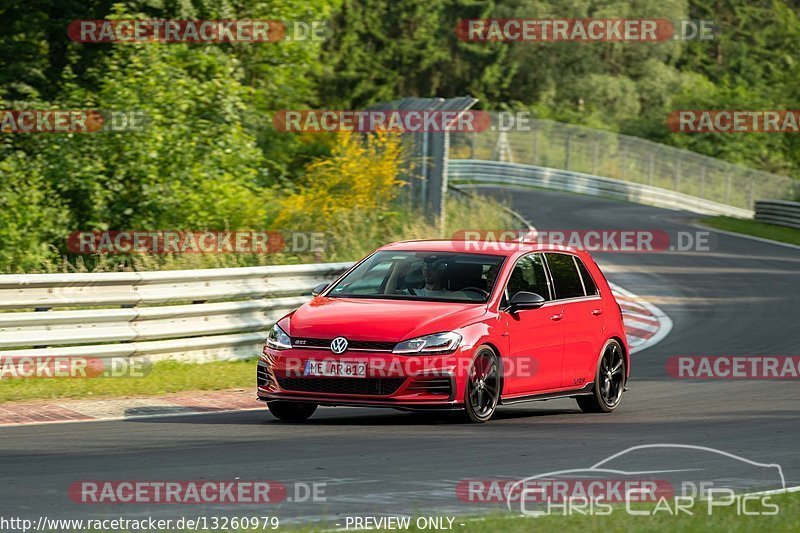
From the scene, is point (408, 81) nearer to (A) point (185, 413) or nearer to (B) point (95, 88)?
(B) point (95, 88)

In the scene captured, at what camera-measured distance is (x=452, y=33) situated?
3145 inches

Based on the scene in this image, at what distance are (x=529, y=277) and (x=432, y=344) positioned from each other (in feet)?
6.07

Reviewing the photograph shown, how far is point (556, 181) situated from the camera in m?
56.6

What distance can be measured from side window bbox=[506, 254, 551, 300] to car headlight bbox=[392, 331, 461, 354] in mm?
1195

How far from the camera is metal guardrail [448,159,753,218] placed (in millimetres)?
55750

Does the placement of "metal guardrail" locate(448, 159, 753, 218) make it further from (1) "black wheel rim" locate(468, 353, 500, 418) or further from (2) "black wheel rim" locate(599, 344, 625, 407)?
(1) "black wheel rim" locate(468, 353, 500, 418)

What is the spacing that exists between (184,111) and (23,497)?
19.0 metres

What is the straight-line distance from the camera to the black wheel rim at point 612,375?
44.5 feet

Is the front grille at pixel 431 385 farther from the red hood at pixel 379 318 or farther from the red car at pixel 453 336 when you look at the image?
the red hood at pixel 379 318

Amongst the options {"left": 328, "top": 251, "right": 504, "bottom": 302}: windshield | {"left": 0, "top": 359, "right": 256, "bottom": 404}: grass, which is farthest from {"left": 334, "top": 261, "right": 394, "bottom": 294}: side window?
{"left": 0, "top": 359, "right": 256, "bottom": 404}: grass
